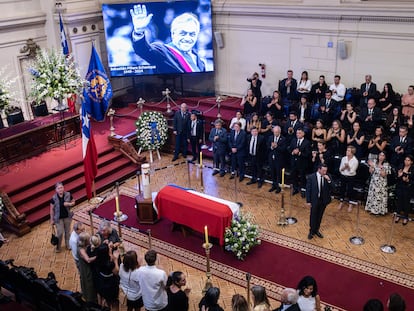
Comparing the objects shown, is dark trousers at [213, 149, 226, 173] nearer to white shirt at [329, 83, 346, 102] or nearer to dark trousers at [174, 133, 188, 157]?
dark trousers at [174, 133, 188, 157]

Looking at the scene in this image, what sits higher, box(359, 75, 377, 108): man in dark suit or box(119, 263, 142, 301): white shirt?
box(359, 75, 377, 108): man in dark suit

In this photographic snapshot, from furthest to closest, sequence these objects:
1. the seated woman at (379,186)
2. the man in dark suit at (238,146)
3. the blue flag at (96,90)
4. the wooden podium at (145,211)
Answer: the blue flag at (96,90)
the man in dark suit at (238,146)
the wooden podium at (145,211)
the seated woman at (379,186)

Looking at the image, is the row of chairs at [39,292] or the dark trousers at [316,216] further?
the dark trousers at [316,216]

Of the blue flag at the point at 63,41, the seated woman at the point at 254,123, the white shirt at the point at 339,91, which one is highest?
the blue flag at the point at 63,41

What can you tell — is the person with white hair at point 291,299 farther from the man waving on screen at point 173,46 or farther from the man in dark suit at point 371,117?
the man waving on screen at point 173,46

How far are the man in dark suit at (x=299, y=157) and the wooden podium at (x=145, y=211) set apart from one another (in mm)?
3426

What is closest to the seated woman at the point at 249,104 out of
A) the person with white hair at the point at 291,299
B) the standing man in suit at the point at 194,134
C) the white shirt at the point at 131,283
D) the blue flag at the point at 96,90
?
the standing man in suit at the point at 194,134

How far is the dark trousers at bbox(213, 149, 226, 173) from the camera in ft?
44.0

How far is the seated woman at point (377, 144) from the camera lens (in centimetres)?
1173

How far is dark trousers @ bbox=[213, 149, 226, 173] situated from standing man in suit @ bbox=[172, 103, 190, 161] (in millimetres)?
1336

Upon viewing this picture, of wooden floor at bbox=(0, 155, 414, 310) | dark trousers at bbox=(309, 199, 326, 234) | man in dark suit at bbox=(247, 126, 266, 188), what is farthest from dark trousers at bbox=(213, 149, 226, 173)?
dark trousers at bbox=(309, 199, 326, 234)

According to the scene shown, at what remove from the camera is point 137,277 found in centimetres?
712

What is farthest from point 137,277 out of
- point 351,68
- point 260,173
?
point 351,68

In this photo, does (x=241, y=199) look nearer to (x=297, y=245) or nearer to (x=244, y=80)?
(x=297, y=245)
